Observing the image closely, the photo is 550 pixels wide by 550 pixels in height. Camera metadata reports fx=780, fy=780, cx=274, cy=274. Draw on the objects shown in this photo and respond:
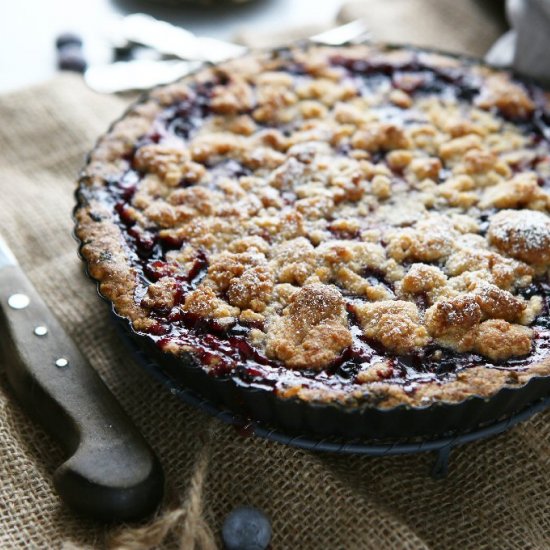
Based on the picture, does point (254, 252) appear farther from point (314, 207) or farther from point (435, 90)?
point (435, 90)

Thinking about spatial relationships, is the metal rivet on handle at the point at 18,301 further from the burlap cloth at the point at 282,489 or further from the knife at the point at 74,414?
the burlap cloth at the point at 282,489

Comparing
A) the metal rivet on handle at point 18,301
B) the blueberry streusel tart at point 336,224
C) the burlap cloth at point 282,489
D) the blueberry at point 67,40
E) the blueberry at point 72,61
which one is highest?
the blueberry streusel tart at point 336,224

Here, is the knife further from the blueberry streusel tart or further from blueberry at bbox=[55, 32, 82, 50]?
blueberry at bbox=[55, 32, 82, 50]

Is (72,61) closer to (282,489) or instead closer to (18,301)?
(18,301)

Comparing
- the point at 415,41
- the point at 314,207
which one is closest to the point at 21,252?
the point at 314,207

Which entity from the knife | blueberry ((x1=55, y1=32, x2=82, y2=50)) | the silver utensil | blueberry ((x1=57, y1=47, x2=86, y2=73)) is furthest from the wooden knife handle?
blueberry ((x1=55, y1=32, x2=82, y2=50))

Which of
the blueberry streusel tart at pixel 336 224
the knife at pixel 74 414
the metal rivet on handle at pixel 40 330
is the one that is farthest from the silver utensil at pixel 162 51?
the metal rivet on handle at pixel 40 330
